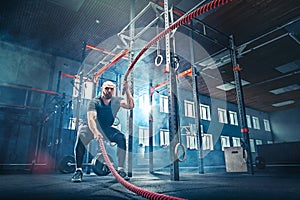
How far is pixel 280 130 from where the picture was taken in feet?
47.7

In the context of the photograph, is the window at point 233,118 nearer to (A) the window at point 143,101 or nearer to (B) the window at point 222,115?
(B) the window at point 222,115

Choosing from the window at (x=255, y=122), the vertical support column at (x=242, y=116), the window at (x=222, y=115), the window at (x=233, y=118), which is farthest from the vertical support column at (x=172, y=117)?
the window at (x=255, y=122)

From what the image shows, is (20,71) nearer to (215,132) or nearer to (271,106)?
(215,132)

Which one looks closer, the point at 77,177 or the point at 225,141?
the point at 77,177

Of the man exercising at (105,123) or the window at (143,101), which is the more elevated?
the window at (143,101)

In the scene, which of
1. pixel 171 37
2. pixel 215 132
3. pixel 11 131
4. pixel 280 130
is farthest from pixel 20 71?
pixel 280 130

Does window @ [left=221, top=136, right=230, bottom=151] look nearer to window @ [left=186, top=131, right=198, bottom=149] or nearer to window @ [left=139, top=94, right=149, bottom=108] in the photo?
window @ [left=186, top=131, right=198, bottom=149]

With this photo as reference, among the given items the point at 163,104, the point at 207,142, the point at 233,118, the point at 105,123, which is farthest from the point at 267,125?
the point at 105,123

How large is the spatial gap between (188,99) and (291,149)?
18.8 ft

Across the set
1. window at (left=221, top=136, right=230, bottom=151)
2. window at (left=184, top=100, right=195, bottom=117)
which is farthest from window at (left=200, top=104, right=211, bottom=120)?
window at (left=221, top=136, right=230, bottom=151)

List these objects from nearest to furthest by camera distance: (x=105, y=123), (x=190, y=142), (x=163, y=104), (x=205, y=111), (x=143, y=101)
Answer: (x=105, y=123) → (x=143, y=101) → (x=190, y=142) → (x=163, y=104) → (x=205, y=111)

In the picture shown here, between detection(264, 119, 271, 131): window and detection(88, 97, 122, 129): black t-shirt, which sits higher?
detection(264, 119, 271, 131): window

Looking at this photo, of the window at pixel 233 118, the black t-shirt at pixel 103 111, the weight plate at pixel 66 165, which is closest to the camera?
the black t-shirt at pixel 103 111

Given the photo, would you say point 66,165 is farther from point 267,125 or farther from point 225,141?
point 267,125
